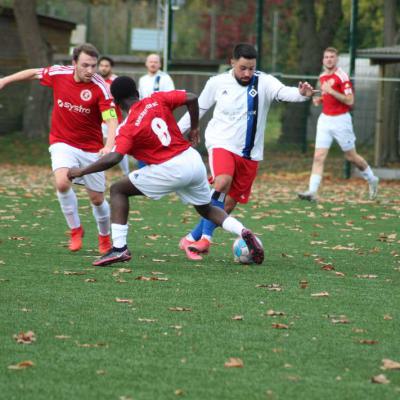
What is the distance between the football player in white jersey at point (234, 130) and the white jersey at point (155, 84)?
24.2ft

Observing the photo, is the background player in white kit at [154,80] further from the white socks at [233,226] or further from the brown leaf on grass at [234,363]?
the brown leaf on grass at [234,363]

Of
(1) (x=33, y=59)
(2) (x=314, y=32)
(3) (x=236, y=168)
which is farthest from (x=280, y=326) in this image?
(2) (x=314, y=32)

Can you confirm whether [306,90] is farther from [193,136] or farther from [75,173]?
[75,173]

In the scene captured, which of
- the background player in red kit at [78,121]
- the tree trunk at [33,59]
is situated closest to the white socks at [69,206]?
the background player in red kit at [78,121]

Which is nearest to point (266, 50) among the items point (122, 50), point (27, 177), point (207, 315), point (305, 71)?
point (122, 50)

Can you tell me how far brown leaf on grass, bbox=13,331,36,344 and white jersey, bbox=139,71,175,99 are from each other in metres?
11.9

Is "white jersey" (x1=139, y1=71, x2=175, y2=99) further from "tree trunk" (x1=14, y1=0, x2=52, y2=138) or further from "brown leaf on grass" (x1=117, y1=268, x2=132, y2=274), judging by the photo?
"tree trunk" (x1=14, y1=0, x2=52, y2=138)

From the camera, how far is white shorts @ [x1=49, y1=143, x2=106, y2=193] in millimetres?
10781

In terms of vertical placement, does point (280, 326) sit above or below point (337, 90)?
below

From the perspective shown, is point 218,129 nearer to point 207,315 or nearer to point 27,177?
point 207,315

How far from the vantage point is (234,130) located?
36.5 ft

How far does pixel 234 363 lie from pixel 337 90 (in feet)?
37.5

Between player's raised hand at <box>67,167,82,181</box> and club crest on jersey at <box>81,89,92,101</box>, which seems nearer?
player's raised hand at <box>67,167,82,181</box>

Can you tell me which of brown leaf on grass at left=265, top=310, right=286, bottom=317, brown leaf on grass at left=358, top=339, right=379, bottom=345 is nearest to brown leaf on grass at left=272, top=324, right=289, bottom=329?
brown leaf on grass at left=265, top=310, right=286, bottom=317
